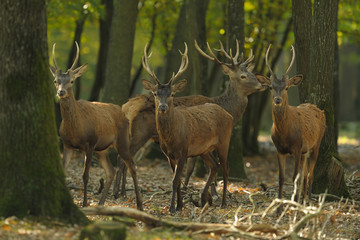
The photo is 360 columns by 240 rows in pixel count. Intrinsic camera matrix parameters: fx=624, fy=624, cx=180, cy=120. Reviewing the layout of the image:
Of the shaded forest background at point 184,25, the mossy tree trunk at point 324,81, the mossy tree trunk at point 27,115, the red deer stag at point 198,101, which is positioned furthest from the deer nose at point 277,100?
the shaded forest background at point 184,25

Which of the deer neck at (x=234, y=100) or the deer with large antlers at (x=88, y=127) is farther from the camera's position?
the deer neck at (x=234, y=100)

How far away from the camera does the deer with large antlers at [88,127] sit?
9305 mm

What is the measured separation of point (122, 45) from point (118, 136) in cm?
508

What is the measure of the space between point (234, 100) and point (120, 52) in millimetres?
3643

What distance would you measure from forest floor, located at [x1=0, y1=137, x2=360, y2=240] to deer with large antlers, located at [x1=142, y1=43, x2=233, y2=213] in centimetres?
60

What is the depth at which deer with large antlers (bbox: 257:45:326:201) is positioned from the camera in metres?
9.57

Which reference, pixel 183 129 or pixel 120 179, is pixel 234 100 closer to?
pixel 120 179

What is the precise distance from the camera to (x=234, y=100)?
40.4 feet

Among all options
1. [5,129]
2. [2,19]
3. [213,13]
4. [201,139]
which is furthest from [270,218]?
[213,13]

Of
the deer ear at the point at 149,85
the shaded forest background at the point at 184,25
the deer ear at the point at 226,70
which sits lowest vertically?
the deer ear at the point at 149,85

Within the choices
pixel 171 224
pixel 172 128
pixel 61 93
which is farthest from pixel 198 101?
pixel 171 224

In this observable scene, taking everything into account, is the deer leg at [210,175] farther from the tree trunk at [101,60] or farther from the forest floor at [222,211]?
the tree trunk at [101,60]

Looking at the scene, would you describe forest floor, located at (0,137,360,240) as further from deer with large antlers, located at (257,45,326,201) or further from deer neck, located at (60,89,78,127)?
deer neck, located at (60,89,78,127)

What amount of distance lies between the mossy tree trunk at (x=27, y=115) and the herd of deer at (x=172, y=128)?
242cm
